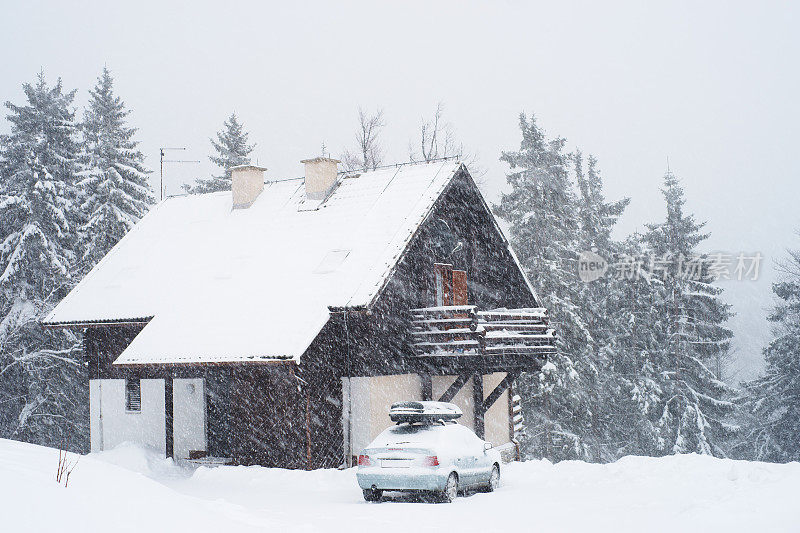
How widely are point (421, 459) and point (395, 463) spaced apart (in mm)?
511

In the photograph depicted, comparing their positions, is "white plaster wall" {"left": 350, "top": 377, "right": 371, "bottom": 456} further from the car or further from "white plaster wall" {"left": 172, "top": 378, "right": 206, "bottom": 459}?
the car

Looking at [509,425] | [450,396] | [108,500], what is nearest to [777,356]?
[509,425]

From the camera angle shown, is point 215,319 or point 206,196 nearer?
point 215,319

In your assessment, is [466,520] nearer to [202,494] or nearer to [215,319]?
[202,494]

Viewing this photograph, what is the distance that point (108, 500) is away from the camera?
7.31 m

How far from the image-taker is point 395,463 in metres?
15.1

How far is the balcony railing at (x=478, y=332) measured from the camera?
2195cm

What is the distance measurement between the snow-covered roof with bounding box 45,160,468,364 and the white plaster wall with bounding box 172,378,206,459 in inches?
75.2

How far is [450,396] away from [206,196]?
13.2m

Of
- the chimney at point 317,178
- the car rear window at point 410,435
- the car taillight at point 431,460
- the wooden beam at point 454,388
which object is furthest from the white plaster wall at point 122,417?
the car taillight at point 431,460

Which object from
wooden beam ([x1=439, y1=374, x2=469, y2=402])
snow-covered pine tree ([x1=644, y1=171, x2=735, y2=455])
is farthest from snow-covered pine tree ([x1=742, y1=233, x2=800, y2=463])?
wooden beam ([x1=439, y1=374, x2=469, y2=402])

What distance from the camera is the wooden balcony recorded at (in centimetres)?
2198

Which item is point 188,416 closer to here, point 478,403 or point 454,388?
point 454,388

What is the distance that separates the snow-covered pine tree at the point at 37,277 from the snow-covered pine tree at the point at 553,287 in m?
19.6
